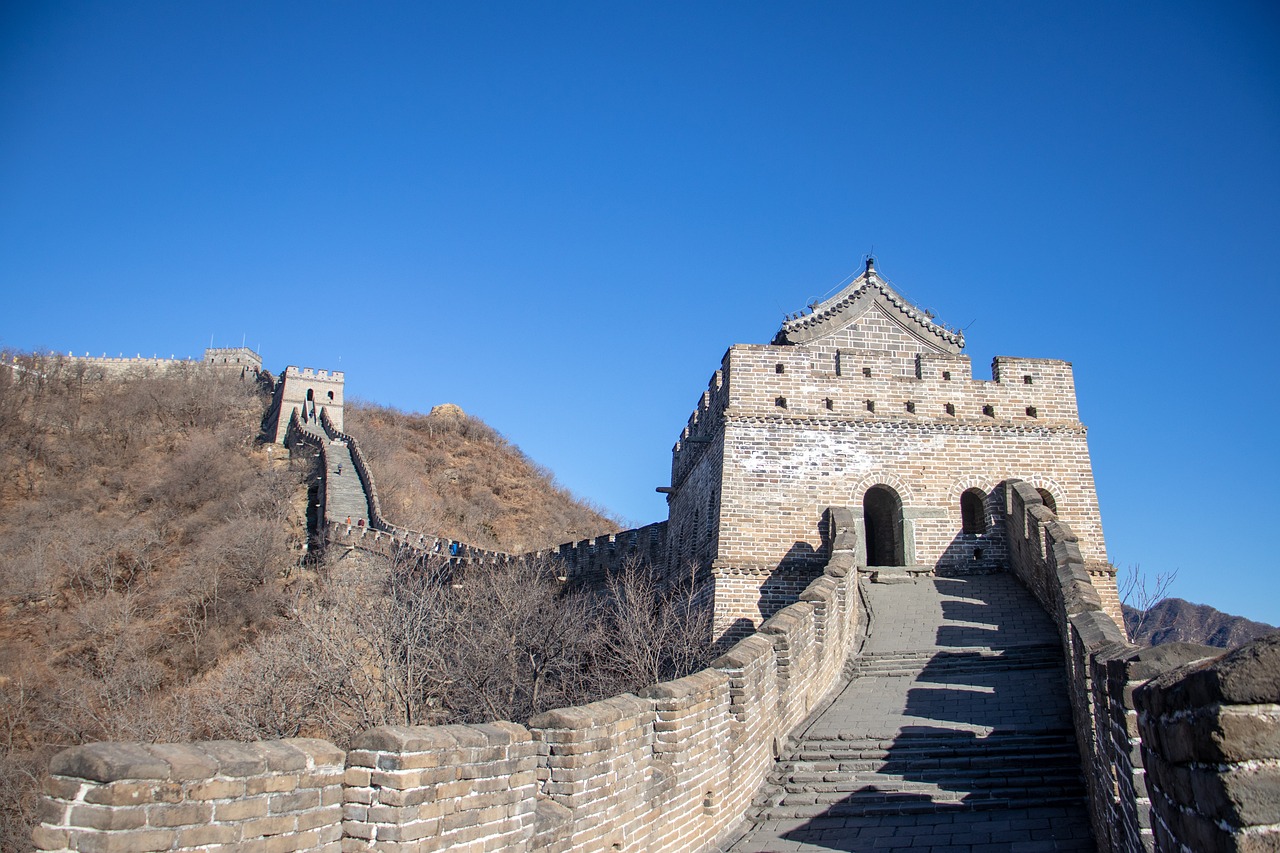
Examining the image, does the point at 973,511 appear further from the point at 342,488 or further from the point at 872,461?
the point at 342,488

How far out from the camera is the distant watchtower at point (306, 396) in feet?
170

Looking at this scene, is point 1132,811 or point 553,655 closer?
point 1132,811

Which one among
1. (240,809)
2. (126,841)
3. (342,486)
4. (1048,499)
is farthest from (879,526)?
(342,486)

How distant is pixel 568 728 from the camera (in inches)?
257

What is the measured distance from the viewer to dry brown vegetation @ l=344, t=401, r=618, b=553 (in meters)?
45.0

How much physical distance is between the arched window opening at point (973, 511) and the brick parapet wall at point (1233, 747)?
16822mm

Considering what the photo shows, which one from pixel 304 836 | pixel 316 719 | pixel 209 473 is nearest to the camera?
pixel 304 836

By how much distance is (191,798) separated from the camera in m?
3.84

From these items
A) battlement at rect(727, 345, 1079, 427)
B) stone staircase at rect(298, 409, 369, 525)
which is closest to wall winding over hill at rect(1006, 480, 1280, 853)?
battlement at rect(727, 345, 1079, 427)

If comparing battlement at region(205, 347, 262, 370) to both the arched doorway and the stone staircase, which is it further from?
the arched doorway

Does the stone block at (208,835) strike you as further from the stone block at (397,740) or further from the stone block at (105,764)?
the stone block at (397,740)

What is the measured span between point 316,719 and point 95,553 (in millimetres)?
21425

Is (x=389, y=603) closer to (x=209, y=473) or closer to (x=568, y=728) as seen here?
(x=568, y=728)

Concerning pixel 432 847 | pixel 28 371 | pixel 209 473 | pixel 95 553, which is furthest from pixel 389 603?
pixel 28 371
